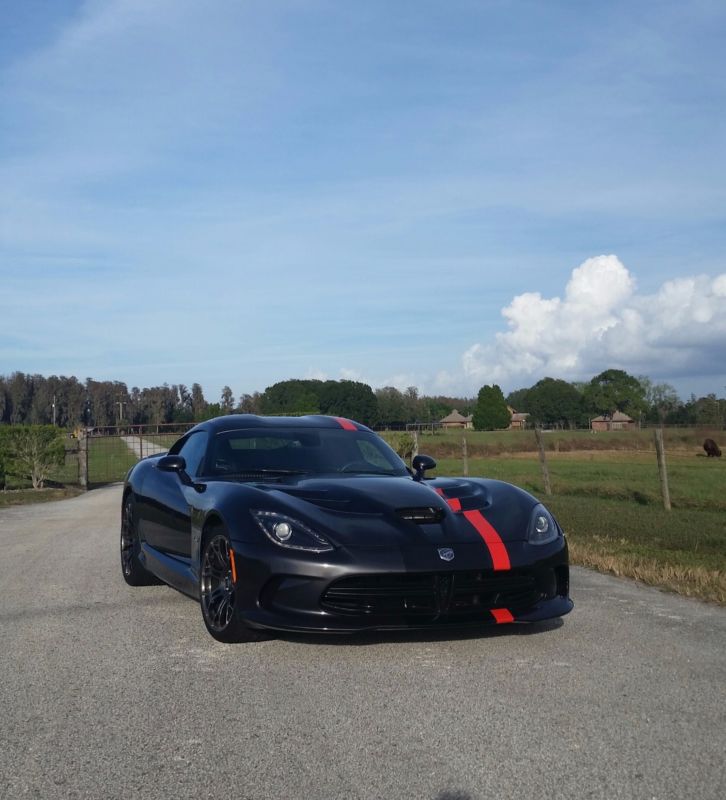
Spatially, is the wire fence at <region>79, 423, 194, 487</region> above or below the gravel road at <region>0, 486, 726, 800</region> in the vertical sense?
above

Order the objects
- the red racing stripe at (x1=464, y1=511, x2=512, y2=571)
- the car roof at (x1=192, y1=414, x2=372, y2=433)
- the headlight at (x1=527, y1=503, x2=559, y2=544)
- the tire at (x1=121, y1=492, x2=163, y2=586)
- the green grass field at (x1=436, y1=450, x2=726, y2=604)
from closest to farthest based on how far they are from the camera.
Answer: the red racing stripe at (x1=464, y1=511, x2=512, y2=571)
the headlight at (x1=527, y1=503, x2=559, y2=544)
the car roof at (x1=192, y1=414, x2=372, y2=433)
the tire at (x1=121, y1=492, x2=163, y2=586)
the green grass field at (x1=436, y1=450, x2=726, y2=604)

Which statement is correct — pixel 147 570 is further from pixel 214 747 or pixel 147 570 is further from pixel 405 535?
pixel 214 747

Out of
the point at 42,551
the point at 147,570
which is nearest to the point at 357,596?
the point at 147,570

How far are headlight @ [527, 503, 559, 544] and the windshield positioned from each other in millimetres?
1275

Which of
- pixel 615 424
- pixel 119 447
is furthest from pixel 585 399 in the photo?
pixel 119 447

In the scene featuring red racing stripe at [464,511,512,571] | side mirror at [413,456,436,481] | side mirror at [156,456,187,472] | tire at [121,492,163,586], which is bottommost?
tire at [121,492,163,586]

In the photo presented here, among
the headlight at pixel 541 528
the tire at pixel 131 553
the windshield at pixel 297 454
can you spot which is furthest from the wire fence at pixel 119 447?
the headlight at pixel 541 528

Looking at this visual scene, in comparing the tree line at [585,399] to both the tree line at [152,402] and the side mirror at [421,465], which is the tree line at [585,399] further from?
the side mirror at [421,465]

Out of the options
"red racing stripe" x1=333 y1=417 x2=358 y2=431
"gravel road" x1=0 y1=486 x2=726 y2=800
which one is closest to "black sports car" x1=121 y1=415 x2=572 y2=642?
"gravel road" x1=0 y1=486 x2=726 y2=800

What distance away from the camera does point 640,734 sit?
11.7 feet

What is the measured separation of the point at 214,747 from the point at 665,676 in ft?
7.31

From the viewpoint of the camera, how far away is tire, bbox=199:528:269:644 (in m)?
5.03

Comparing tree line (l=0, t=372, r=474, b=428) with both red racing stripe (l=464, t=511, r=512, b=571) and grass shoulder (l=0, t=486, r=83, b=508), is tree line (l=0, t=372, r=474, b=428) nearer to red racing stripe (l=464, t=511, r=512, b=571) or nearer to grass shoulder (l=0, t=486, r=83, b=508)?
grass shoulder (l=0, t=486, r=83, b=508)

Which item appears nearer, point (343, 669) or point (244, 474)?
point (343, 669)
